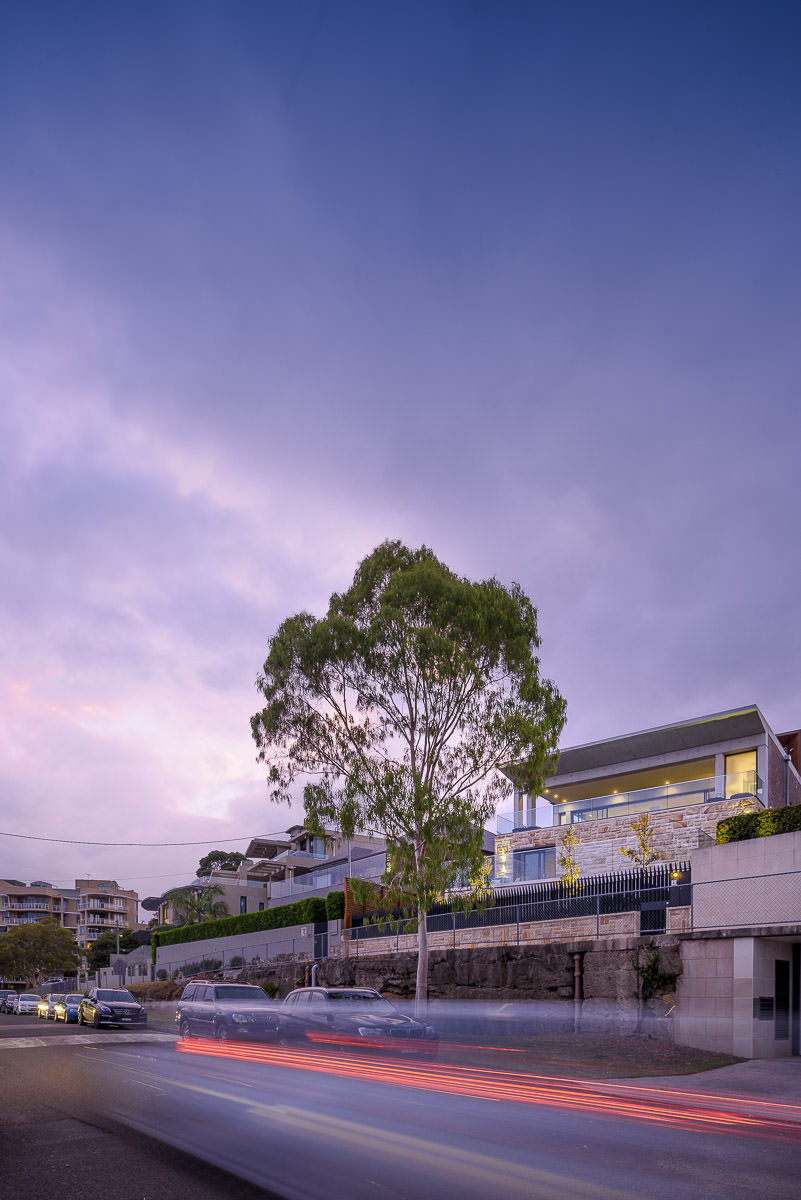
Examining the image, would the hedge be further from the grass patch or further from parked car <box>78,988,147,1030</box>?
the grass patch

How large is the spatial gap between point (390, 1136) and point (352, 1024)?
10.5 m

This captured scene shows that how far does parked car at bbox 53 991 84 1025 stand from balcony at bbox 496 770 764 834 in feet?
61.0

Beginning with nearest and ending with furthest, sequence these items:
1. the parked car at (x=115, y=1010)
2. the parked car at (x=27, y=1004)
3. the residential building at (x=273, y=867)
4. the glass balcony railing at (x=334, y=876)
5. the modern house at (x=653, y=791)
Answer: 1. the parked car at (x=115, y=1010)
2. the modern house at (x=653, y=791)
3. the glass balcony railing at (x=334, y=876)
4. the parked car at (x=27, y=1004)
5. the residential building at (x=273, y=867)

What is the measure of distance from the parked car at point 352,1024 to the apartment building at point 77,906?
503 ft

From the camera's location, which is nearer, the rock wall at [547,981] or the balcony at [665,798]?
the rock wall at [547,981]

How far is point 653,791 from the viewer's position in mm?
33844

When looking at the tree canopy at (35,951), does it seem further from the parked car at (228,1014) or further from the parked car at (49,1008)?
the parked car at (228,1014)

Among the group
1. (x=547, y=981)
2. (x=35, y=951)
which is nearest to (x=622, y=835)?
(x=547, y=981)

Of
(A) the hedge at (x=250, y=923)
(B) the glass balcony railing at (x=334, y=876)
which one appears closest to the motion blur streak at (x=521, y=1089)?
(B) the glass balcony railing at (x=334, y=876)

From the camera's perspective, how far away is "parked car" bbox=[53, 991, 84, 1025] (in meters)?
36.3

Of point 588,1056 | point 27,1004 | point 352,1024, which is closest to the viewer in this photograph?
point 588,1056

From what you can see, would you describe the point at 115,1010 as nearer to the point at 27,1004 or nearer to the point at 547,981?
the point at 547,981

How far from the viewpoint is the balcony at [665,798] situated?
1265 inches

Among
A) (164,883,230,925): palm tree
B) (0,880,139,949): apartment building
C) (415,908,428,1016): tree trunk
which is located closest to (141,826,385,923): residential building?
(164,883,230,925): palm tree
